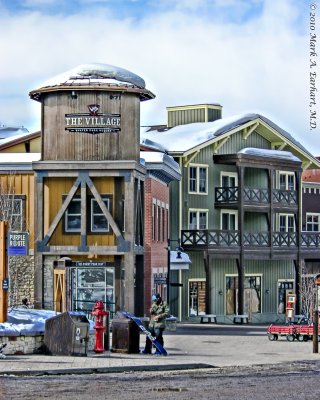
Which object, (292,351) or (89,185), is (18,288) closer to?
(89,185)

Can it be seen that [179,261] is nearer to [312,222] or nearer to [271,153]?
[271,153]

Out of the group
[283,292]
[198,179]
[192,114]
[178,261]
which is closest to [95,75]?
[178,261]

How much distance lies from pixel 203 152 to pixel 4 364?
37077mm

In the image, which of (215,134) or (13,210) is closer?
(13,210)

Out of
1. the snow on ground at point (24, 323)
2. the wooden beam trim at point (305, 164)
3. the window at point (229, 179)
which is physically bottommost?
the snow on ground at point (24, 323)

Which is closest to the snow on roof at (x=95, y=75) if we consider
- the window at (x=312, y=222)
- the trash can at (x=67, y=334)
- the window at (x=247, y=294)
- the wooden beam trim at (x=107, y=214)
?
the wooden beam trim at (x=107, y=214)

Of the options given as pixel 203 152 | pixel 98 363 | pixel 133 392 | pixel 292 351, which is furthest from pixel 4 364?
pixel 203 152

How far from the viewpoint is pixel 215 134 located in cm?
5872

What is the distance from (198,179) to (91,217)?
18.9 m

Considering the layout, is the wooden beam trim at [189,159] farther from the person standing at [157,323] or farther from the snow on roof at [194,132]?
the person standing at [157,323]

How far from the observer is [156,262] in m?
47.4

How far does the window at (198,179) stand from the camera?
5903 centimetres

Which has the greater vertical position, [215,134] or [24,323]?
[215,134]

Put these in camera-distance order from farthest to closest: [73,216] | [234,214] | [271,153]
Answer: [234,214] < [271,153] < [73,216]
